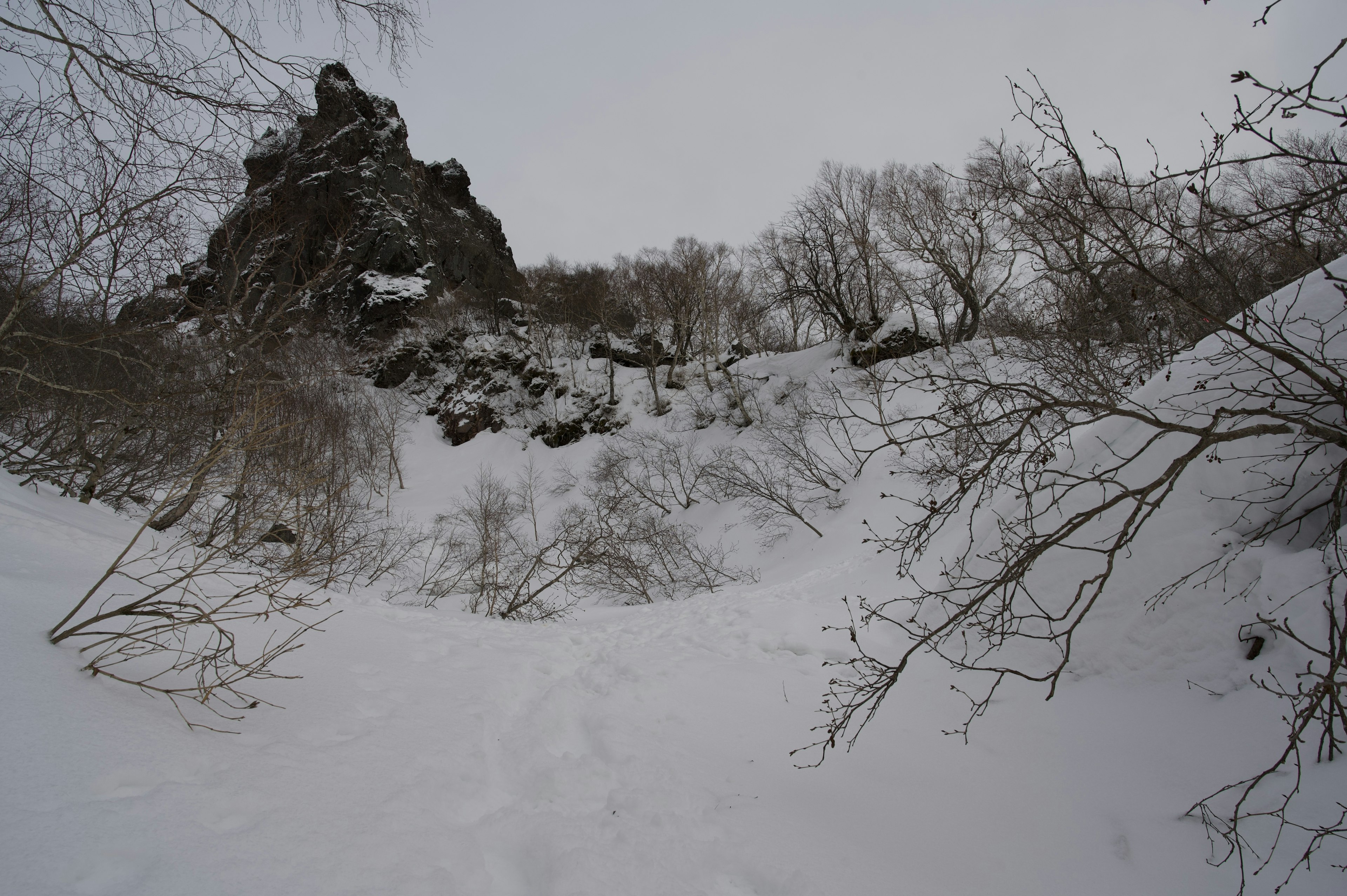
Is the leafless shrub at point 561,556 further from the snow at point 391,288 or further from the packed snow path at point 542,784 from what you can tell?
the snow at point 391,288

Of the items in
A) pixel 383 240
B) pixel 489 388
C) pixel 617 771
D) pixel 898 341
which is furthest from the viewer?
pixel 383 240

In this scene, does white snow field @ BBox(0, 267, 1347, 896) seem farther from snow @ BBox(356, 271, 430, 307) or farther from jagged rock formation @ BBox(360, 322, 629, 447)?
snow @ BBox(356, 271, 430, 307)

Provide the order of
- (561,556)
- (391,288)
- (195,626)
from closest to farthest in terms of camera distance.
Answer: (195,626), (561,556), (391,288)

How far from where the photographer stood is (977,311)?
1978cm

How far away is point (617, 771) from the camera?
128 inches

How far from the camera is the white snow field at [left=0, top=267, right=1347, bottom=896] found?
161cm

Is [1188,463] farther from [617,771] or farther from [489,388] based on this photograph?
[489,388]

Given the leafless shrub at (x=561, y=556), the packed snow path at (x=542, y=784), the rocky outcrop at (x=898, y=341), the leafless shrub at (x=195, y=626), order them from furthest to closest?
1. the rocky outcrop at (x=898, y=341)
2. the leafless shrub at (x=561, y=556)
3. the leafless shrub at (x=195, y=626)
4. the packed snow path at (x=542, y=784)

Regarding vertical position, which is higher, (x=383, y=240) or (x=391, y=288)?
(x=383, y=240)

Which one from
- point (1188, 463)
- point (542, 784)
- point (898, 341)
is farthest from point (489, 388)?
point (1188, 463)

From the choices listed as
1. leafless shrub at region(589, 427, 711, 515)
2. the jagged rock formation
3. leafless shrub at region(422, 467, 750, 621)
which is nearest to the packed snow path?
leafless shrub at region(422, 467, 750, 621)

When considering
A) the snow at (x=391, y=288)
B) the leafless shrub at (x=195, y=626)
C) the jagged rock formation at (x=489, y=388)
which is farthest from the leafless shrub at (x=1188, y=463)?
the snow at (x=391, y=288)

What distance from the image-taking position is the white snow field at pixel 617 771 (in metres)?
1.61

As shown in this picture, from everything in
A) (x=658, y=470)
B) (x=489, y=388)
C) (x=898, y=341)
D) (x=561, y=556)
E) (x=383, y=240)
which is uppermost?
(x=383, y=240)
